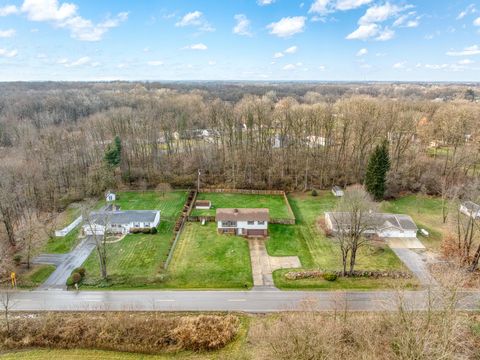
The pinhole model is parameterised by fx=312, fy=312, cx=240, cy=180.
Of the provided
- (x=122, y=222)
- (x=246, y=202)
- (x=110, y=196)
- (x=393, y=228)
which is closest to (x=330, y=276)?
(x=393, y=228)

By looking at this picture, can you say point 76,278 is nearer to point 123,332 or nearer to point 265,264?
point 123,332

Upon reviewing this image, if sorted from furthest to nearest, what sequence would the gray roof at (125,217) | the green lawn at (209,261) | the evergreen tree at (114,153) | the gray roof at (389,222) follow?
the evergreen tree at (114,153) → the gray roof at (125,217) → the gray roof at (389,222) → the green lawn at (209,261)

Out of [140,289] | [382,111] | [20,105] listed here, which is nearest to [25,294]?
[140,289]

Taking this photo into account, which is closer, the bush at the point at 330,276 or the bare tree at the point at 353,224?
the bush at the point at 330,276

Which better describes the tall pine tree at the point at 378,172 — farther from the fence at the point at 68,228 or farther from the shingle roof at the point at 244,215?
the fence at the point at 68,228

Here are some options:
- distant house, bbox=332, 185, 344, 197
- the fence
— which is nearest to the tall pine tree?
distant house, bbox=332, 185, 344, 197

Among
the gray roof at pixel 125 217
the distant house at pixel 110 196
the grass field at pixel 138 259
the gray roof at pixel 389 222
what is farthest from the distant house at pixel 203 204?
the gray roof at pixel 389 222

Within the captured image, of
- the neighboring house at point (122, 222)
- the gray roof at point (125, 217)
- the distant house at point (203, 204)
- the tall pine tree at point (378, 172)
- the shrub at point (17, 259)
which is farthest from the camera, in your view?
the tall pine tree at point (378, 172)

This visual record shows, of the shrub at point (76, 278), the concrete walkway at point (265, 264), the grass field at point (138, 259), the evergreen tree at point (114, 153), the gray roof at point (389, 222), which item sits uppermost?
the evergreen tree at point (114, 153)
